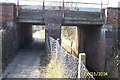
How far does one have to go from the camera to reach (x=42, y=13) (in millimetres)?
14430

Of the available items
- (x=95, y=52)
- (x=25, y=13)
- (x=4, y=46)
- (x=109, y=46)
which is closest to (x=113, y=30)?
(x=109, y=46)

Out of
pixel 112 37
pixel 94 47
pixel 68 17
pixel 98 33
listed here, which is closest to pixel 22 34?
pixel 68 17

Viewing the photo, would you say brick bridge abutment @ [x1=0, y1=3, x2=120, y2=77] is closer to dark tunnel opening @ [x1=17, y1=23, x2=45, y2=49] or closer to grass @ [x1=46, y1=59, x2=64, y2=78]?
dark tunnel opening @ [x1=17, y1=23, x2=45, y2=49]

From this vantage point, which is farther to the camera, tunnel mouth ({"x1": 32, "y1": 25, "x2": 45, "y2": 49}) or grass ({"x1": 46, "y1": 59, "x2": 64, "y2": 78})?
tunnel mouth ({"x1": 32, "y1": 25, "x2": 45, "y2": 49})

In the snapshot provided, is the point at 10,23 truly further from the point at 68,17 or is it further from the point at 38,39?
the point at 38,39

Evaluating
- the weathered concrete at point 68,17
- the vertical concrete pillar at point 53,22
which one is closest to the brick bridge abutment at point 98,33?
the vertical concrete pillar at point 53,22

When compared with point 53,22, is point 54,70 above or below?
below

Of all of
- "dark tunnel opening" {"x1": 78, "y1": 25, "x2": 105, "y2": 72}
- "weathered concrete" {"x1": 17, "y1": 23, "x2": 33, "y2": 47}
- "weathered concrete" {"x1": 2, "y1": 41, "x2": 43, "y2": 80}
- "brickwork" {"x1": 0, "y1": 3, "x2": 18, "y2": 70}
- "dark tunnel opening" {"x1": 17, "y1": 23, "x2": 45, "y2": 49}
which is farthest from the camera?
"dark tunnel opening" {"x1": 17, "y1": 23, "x2": 45, "y2": 49}

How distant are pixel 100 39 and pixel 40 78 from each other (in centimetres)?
606

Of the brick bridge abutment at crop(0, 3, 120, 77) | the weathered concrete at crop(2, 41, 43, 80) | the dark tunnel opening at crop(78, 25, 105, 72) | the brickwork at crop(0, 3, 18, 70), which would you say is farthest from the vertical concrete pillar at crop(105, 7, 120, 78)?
the brickwork at crop(0, 3, 18, 70)

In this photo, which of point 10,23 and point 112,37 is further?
point 112,37

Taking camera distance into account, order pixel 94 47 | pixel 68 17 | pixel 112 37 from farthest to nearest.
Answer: pixel 94 47 → pixel 68 17 → pixel 112 37

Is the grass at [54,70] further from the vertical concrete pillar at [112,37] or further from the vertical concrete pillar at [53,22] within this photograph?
the vertical concrete pillar at [112,37]

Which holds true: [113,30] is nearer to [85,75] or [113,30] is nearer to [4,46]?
[4,46]
